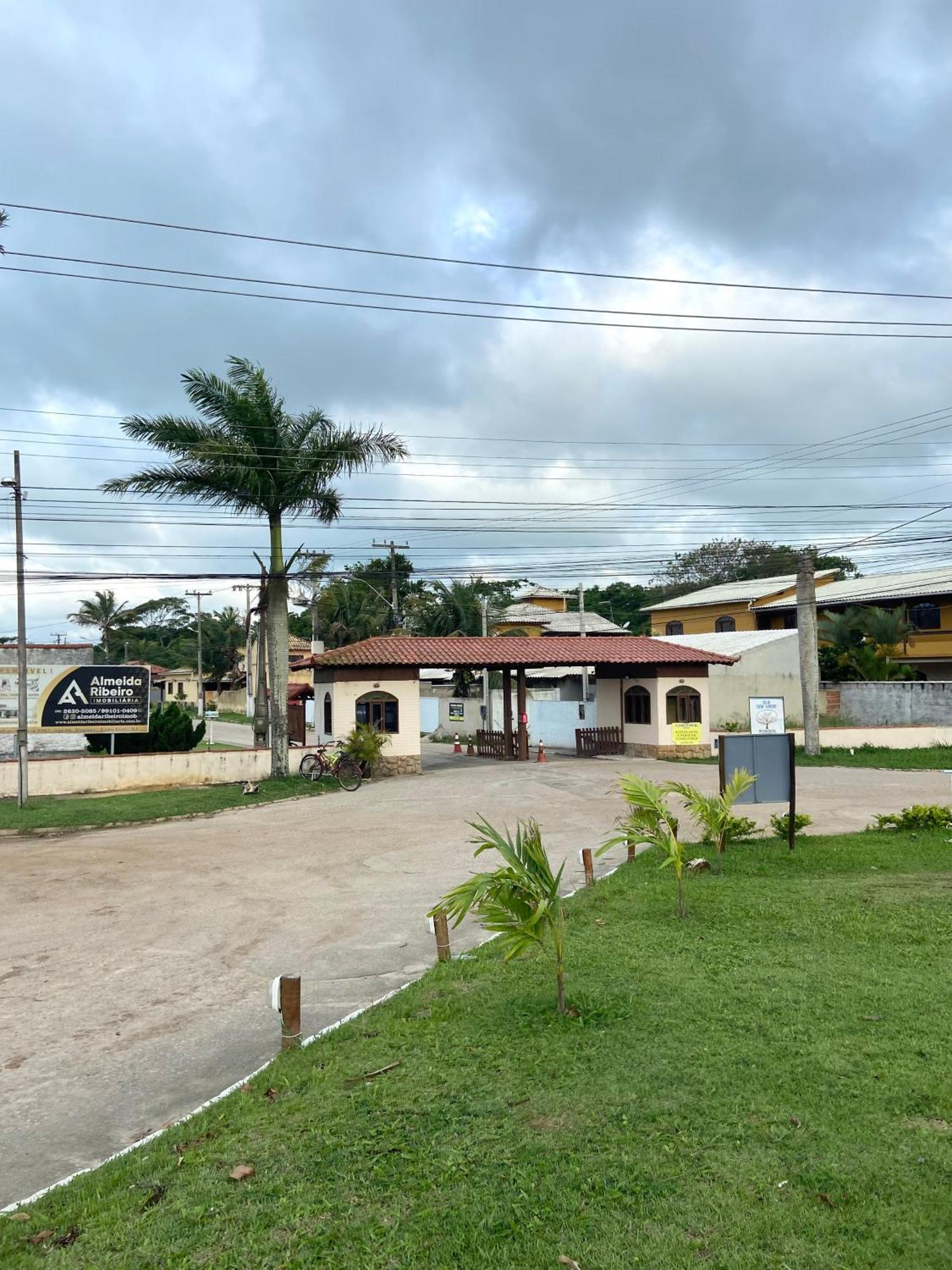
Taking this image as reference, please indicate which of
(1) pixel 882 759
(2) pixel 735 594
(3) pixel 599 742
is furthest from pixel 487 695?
(2) pixel 735 594

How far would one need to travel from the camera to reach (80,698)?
2478 cm

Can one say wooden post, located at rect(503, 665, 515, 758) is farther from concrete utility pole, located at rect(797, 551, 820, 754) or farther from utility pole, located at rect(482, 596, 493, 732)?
concrete utility pole, located at rect(797, 551, 820, 754)

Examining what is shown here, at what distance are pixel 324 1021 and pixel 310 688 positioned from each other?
30676mm

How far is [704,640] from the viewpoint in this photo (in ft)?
150

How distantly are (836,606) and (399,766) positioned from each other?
27087 mm

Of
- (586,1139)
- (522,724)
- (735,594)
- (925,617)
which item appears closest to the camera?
(586,1139)

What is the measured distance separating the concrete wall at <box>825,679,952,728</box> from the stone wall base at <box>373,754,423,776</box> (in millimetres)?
16451

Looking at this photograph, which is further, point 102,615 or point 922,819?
point 102,615

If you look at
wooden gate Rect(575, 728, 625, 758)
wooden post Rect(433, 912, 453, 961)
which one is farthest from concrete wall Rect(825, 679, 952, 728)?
wooden post Rect(433, 912, 453, 961)

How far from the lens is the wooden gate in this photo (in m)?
34.2

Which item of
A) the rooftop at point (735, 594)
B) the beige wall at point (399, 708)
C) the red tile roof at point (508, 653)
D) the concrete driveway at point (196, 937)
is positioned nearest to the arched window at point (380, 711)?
the beige wall at point (399, 708)

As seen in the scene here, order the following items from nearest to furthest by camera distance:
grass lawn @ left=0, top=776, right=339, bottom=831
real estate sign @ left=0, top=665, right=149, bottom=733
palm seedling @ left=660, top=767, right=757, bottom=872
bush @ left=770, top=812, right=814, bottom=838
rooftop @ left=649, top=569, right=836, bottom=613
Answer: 1. palm seedling @ left=660, top=767, right=757, bottom=872
2. bush @ left=770, top=812, right=814, bottom=838
3. grass lawn @ left=0, top=776, right=339, bottom=831
4. real estate sign @ left=0, top=665, right=149, bottom=733
5. rooftop @ left=649, top=569, right=836, bottom=613

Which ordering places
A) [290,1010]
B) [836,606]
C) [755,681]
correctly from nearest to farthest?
[290,1010]
[755,681]
[836,606]

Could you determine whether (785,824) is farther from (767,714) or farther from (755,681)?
(755,681)
